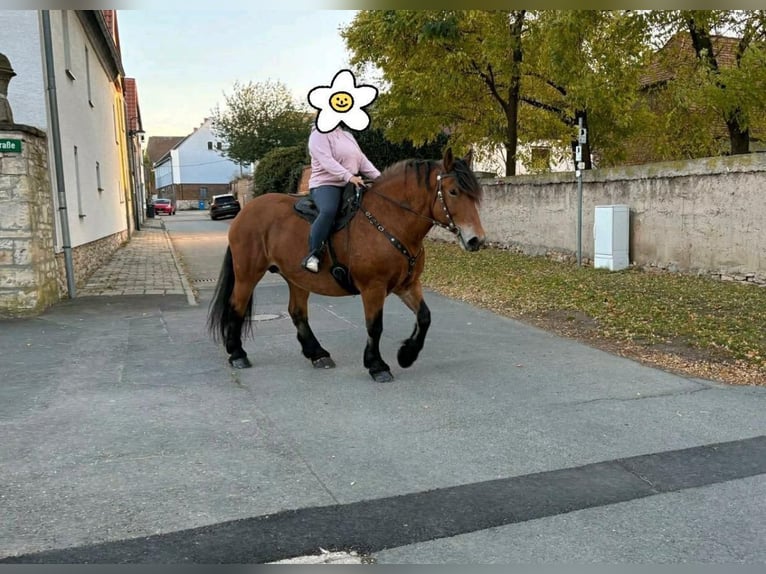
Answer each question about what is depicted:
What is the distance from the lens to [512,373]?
6020 millimetres

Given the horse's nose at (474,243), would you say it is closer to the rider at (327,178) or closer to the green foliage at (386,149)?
the rider at (327,178)

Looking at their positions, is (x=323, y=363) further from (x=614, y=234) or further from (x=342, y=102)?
(x=614, y=234)

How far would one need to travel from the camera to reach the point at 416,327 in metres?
5.91

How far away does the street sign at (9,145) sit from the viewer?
28.7 ft

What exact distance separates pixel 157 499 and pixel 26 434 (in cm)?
164

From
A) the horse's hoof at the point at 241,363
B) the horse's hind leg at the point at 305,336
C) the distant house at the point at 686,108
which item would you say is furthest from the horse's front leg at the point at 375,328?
the distant house at the point at 686,108

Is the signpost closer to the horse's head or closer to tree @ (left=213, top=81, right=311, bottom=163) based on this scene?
the horse's head

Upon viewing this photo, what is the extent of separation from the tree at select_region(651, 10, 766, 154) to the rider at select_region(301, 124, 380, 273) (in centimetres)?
885

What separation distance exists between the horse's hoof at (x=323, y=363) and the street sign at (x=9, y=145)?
5.76m

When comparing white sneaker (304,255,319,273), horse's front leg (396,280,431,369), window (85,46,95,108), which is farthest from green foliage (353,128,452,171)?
white sneaker (304,255,319,273)

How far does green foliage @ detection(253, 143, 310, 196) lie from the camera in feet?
91.9

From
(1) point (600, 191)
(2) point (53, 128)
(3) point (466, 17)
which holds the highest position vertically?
(3) point (466, 17)

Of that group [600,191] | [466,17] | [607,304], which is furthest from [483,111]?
[607,304]

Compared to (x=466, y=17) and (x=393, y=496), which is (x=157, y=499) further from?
(x=466, y=17)
